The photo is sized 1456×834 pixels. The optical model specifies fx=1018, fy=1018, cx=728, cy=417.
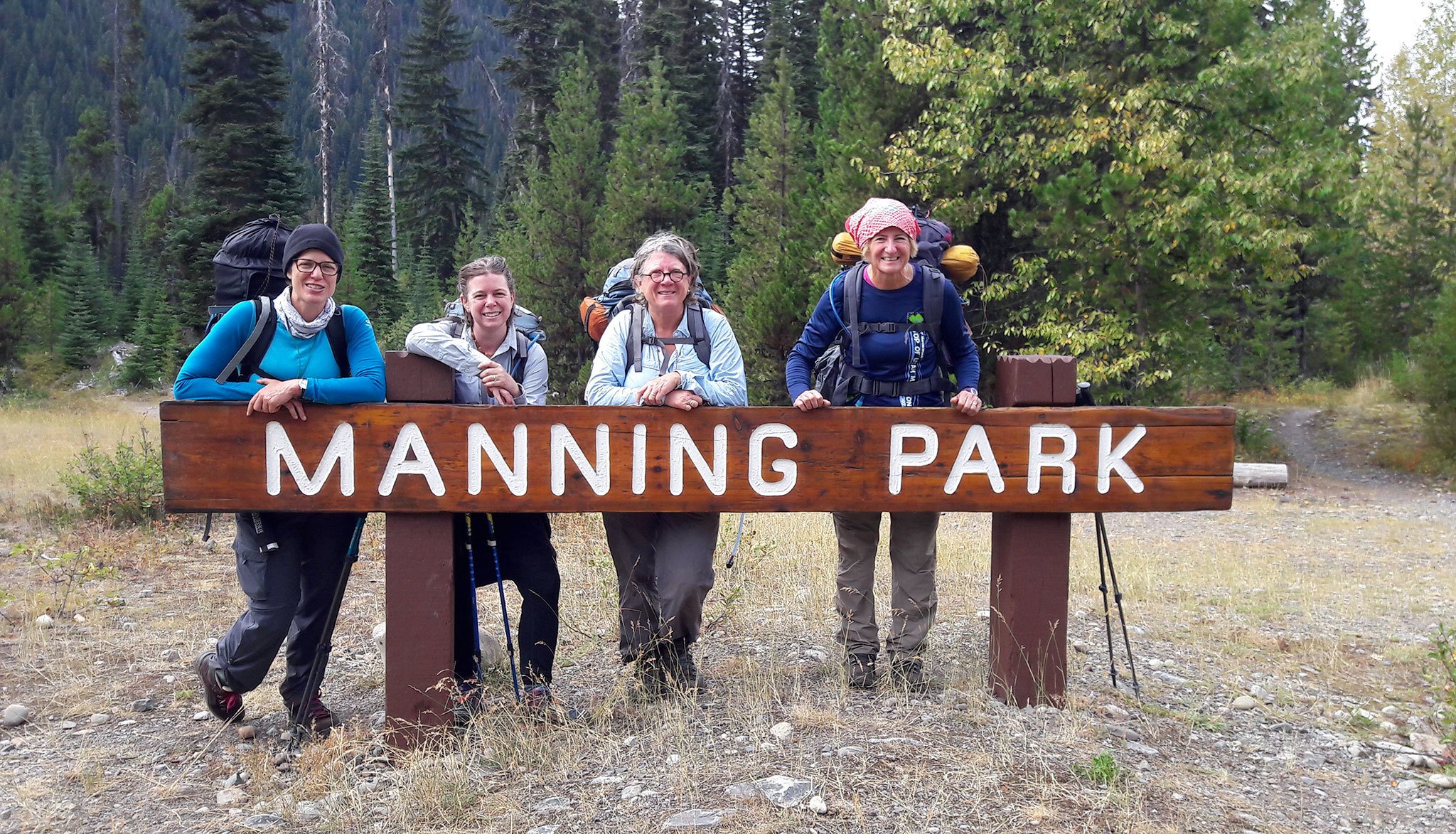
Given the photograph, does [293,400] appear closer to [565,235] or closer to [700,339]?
[700,339]

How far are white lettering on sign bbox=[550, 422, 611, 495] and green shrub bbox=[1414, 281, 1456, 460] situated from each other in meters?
15.1

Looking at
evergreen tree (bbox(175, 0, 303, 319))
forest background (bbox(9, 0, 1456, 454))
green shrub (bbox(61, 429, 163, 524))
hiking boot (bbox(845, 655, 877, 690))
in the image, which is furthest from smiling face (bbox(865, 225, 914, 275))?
evergreen tree (bbox(175, 0, 303, 319))

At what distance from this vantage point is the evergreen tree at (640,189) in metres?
20.0

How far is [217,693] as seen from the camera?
13.0ft

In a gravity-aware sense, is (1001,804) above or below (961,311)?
below

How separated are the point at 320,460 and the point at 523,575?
877 mm

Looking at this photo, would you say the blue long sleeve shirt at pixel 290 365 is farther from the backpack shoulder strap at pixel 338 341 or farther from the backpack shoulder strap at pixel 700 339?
the backpack shoulder strap at pixel 700 339

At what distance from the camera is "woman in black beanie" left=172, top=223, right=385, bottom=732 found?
3.63m

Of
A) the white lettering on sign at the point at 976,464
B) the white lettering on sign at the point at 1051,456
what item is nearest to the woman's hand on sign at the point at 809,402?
the white lettering on sign at the point at 976,464

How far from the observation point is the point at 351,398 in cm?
362

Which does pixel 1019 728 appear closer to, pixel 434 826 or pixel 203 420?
pixel 434 826

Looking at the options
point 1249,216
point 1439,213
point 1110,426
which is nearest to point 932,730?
point 1110,426

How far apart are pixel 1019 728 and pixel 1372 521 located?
392 inches

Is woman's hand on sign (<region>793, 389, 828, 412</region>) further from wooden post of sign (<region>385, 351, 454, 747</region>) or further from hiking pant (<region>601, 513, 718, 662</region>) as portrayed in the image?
wooden post of sign (<region>385, 351, 454, 747</region>)
